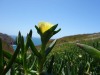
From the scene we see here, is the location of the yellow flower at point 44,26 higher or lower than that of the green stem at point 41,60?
higher

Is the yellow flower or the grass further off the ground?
the yellow flower

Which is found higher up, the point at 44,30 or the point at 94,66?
the point at 44,30

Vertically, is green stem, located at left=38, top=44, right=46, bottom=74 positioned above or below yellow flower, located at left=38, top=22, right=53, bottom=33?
below

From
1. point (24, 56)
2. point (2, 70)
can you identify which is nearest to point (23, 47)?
point (24, 56)

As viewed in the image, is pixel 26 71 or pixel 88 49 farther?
pixel 26 71

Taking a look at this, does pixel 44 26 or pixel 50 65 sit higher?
pixel 44 26

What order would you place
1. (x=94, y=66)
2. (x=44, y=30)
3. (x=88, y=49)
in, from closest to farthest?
1. (x=88, y=49)
2. (x=44, y=30)
3. (x=94, y=66)

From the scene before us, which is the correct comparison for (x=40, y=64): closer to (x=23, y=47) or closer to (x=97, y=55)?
(x=23, y=47)

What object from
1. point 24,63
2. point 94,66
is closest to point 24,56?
point 24,63

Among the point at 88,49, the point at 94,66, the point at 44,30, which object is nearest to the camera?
the point at 88,49

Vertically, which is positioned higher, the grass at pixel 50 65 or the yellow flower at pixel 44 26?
the yellow flower at pixel 44 26
